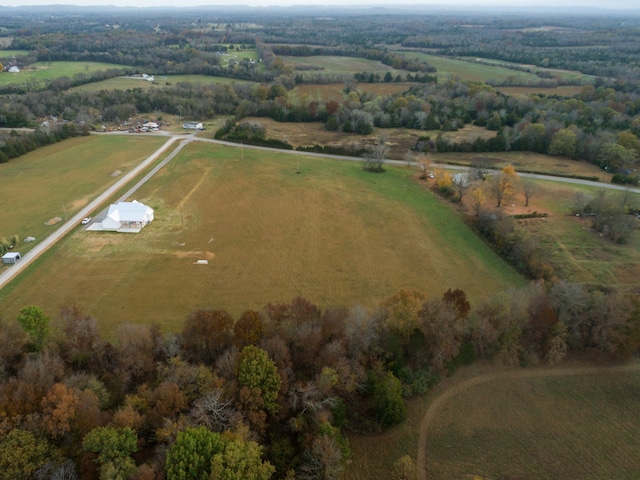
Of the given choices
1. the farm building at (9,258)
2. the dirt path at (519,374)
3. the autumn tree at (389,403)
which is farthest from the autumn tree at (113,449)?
the farm building at (9,258)

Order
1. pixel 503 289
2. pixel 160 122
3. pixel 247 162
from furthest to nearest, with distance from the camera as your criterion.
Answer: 1. pixel 160 122
2. pixel 247 162
3. pixel 503 289

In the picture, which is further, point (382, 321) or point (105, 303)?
point (105, 303)

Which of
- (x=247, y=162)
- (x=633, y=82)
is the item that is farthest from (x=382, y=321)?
(x=633, y=82)

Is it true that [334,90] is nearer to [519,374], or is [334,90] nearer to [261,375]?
[519,374]

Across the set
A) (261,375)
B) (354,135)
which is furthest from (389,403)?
(354,135)

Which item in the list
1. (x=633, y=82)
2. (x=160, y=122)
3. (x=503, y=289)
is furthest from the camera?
(x=633, y=82)

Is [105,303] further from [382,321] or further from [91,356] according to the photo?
[382,321]

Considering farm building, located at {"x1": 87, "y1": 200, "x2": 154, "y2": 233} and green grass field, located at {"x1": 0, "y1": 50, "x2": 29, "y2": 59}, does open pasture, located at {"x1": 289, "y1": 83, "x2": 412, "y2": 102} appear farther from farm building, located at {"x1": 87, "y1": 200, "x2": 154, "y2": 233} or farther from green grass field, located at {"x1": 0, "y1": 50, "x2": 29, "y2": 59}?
green grass field, located at {"x1": 0, "y1": 50, "x2": 29, "y2": 59}

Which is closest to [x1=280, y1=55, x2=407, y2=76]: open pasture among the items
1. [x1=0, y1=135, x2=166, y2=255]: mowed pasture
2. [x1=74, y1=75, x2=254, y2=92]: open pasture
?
[x1=74, y1=75, x2=254, y2=92]: open pasture
